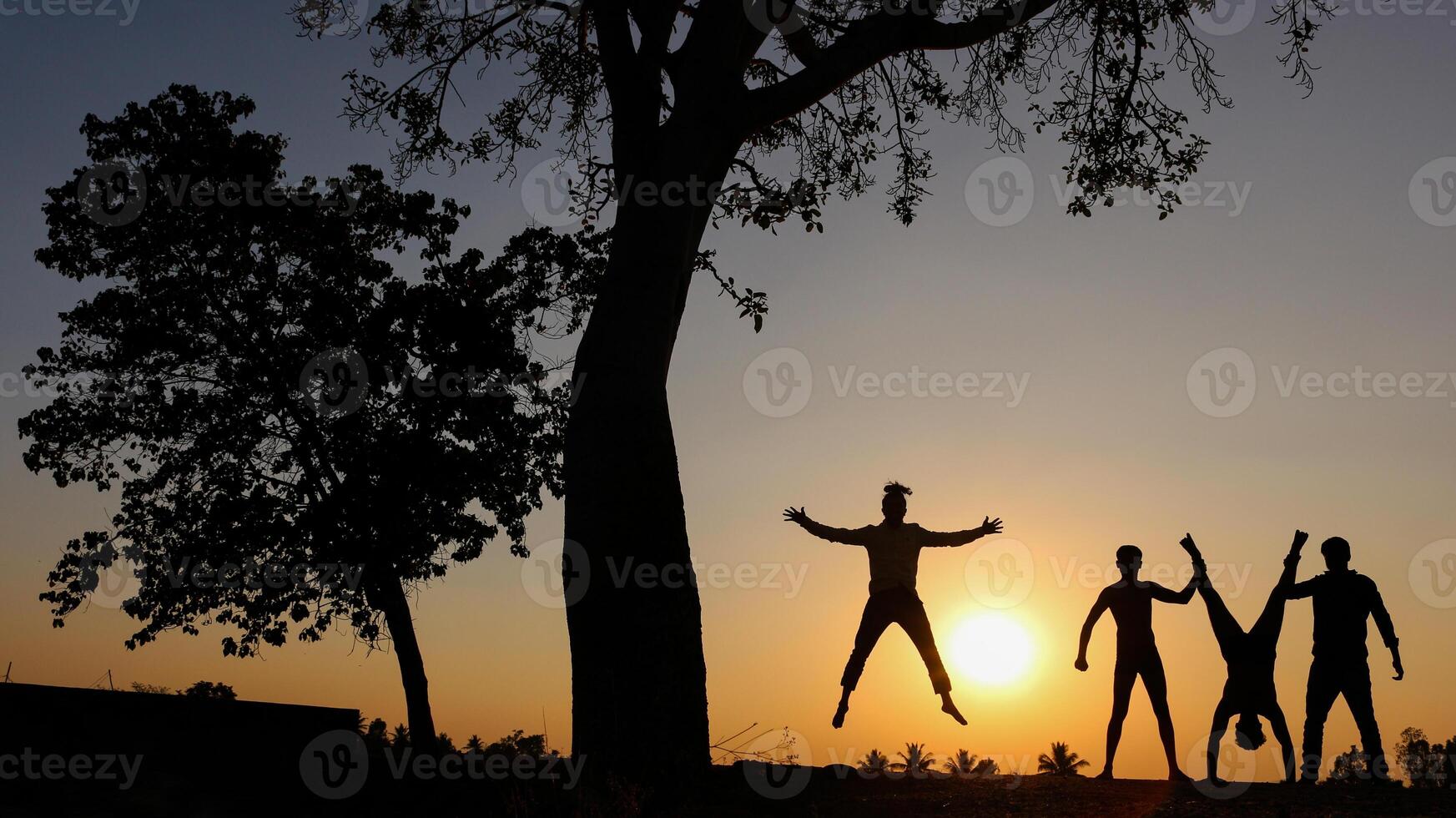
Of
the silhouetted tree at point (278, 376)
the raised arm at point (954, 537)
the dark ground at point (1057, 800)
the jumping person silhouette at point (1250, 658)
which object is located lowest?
the dark ground at point (1057, 800)

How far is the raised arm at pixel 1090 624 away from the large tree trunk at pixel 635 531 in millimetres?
3417

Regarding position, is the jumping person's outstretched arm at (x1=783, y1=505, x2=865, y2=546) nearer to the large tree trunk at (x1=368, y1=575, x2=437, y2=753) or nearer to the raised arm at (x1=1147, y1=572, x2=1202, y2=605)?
the raised arm at (x1=1147, y1=572, x2=1202, y2=605)

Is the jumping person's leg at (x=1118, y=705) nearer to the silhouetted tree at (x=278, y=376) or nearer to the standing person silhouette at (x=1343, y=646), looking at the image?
the standing person silhouette at (x=1343, y=646)

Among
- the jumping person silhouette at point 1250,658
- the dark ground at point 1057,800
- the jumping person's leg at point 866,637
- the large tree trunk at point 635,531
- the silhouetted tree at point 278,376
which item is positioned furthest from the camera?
the silhouetted tree at point 278,376

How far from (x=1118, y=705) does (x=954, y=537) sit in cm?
206

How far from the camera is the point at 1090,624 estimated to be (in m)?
9.81

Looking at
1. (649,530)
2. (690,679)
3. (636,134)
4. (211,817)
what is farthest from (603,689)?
(636,134)

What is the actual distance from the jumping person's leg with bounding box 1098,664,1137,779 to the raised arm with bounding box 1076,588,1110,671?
30cm

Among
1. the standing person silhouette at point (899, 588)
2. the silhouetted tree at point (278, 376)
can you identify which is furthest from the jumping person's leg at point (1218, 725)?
the silhouetted tree at point (278, 376)

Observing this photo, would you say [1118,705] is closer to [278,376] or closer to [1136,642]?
[1136,642]

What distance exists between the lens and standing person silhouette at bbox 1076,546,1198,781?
31.1 feet

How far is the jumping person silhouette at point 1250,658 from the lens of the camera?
30.5 ft

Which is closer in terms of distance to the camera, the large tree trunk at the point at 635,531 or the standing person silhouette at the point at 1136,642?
the large tree trunk at the point at 635,531

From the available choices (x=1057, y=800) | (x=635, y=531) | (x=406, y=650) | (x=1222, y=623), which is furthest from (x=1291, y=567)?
(x=406, y=650)
